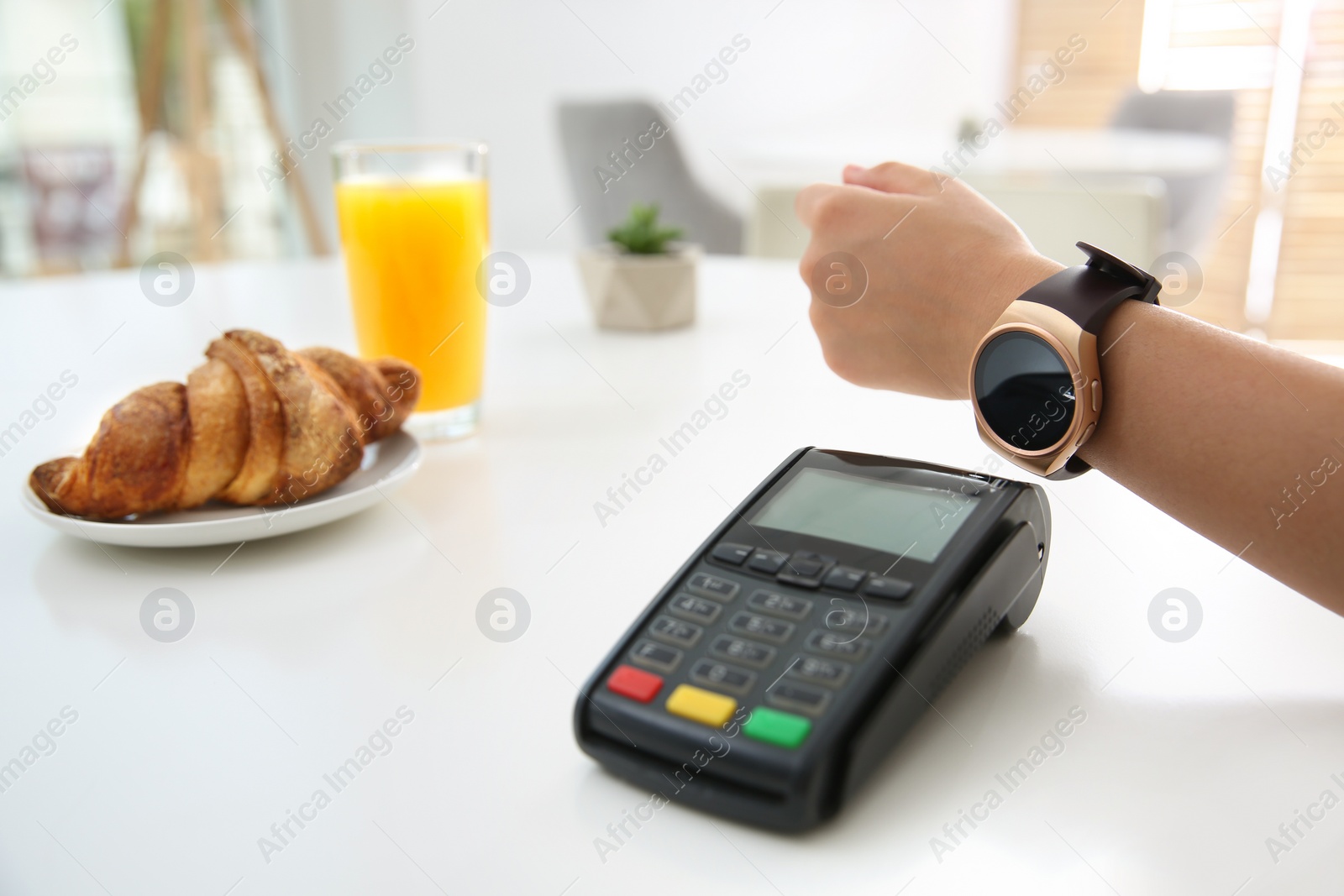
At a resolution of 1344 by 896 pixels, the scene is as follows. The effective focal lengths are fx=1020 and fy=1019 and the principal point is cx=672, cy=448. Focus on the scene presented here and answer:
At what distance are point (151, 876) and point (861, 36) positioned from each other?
4.49 m

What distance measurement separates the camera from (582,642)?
47 cm

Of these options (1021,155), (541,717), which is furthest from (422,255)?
(1021,155)

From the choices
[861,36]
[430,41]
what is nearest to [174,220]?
[430,41]

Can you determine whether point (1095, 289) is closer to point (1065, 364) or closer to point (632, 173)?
point (1065, 364)

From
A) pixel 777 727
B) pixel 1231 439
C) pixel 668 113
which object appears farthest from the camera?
pixel 668 113

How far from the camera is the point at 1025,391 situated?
51 centimetres

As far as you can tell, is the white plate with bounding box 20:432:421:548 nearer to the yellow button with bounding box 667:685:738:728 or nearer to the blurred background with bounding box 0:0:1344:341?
the yellow button with bounding box 667:685:738:728

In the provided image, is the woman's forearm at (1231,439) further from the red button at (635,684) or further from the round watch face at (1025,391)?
the red button at (635,684)

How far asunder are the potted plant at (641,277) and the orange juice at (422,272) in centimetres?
27

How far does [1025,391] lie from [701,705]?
262 millimetres

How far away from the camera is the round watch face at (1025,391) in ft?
1.64

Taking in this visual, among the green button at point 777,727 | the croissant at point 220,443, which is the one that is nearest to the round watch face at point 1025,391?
the green button at point 777,727

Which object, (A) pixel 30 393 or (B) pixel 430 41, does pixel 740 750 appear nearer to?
(A) pixel 30 393

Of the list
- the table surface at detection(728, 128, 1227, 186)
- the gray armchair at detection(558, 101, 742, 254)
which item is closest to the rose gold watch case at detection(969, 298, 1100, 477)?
the table surface at detection(728, 128, 1227, 186)
